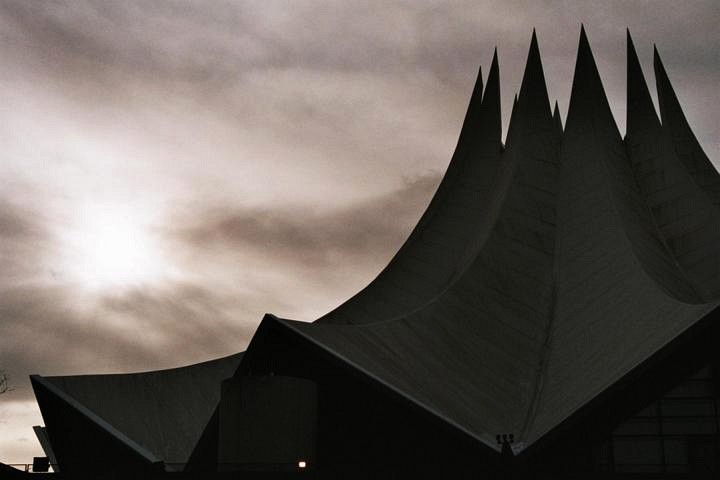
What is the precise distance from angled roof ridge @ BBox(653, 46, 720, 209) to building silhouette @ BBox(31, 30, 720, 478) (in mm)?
84

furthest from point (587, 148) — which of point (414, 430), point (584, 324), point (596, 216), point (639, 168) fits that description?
point (414, 430)

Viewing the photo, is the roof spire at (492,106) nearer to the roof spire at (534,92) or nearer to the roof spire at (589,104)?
the roof spire at (534,92)

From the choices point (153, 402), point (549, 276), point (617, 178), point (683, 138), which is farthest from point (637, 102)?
point (153, 402)

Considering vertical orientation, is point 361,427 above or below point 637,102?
below

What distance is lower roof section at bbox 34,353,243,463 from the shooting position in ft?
90.2

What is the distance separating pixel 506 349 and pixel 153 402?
1086 cm

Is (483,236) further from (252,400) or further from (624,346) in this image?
(252,400)

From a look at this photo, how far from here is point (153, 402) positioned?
29.5m

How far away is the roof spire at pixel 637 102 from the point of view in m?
36.8

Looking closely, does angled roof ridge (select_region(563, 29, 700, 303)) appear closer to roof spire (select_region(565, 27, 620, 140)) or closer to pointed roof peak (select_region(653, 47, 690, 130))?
roof spire (select_region(565, 27, 620, 140))

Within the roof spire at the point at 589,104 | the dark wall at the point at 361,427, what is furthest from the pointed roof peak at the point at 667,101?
the dark wall at the point at 361,427

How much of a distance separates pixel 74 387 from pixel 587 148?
19.5m

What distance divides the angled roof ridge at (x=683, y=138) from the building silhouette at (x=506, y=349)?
0.28 feet

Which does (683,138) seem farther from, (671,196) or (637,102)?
(671,196)
